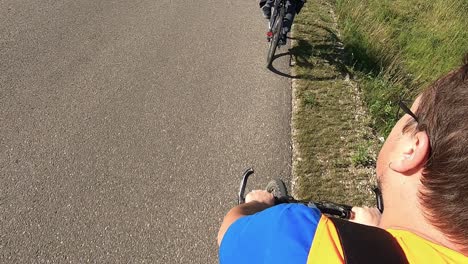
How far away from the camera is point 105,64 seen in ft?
18.0

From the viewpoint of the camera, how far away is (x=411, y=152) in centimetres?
131

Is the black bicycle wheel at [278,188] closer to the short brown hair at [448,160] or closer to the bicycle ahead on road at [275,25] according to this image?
the short brown hair at [448,160]

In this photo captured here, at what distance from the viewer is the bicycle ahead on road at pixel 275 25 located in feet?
18.7

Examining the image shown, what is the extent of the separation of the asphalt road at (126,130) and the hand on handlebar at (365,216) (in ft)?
5.05

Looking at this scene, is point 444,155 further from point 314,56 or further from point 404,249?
point 314,56

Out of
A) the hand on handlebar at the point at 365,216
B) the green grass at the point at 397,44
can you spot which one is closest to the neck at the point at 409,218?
the hand on handlebar at the point at 365,216

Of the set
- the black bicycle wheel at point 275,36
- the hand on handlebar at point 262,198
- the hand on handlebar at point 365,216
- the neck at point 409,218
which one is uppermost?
the neck at point 409,218

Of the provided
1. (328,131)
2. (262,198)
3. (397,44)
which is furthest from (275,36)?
(262,198)

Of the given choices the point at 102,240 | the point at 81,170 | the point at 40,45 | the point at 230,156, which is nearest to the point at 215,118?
the point at 230,156

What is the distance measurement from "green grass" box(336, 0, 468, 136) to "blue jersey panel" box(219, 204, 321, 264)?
3505mm

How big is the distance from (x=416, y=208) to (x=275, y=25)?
Answer: 4899 millimetres

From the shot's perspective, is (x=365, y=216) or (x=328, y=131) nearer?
(x=365, y=216)

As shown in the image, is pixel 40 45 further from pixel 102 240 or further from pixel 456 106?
pixel 456 106

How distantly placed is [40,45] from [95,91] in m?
1.33
